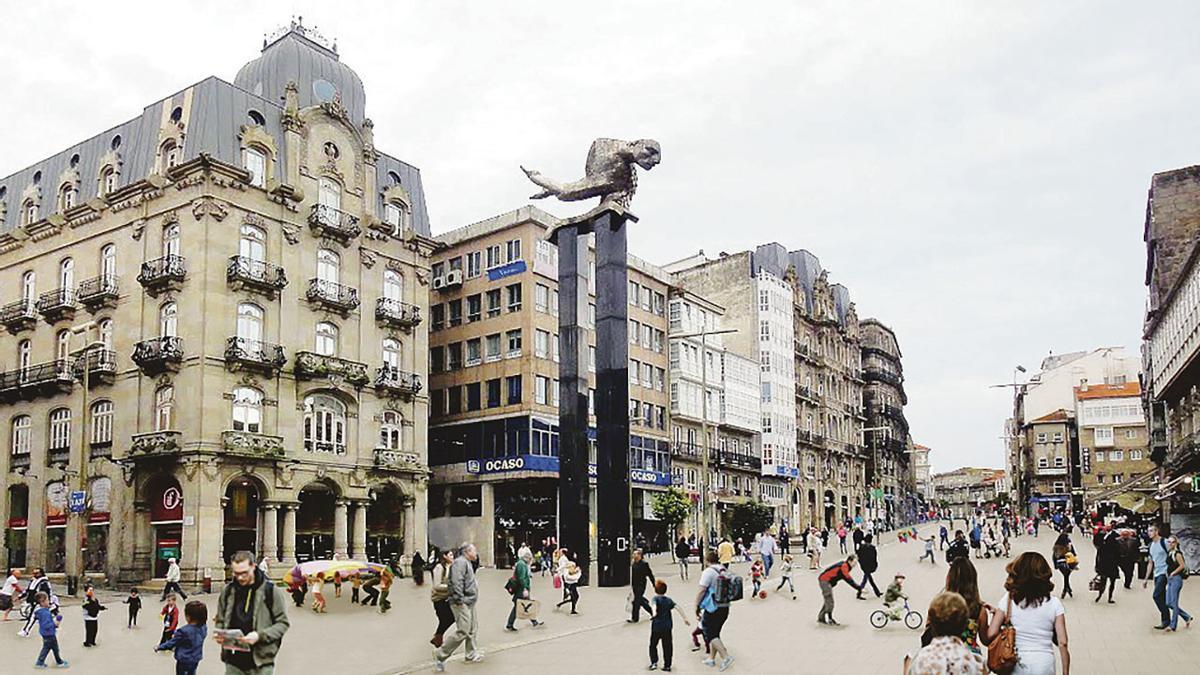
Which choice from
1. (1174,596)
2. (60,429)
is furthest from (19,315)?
(1174,596)

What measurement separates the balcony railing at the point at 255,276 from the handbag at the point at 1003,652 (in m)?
39.9

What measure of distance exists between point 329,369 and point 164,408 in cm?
682

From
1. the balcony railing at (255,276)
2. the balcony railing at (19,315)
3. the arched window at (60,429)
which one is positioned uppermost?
the balcony railing at (255,276)

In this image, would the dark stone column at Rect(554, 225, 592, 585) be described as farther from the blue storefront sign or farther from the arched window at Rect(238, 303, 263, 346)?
the blue storefront sign

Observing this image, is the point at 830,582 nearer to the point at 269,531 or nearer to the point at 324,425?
the point at 269,531

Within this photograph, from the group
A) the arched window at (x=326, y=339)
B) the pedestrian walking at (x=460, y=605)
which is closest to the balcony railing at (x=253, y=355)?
the arched window at (x=326, y=339)

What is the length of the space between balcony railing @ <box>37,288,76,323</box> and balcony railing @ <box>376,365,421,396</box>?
515 inches

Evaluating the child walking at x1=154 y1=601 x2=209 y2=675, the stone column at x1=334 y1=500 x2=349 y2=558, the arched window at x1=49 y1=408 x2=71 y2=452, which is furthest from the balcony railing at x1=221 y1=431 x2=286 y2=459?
the child walking at x1=154 y1=601 x2=209 y2=675

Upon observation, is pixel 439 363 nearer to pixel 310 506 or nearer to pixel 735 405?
pixel 310 506

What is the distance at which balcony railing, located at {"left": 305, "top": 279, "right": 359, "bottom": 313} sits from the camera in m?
48.3

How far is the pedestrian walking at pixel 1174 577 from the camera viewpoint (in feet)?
64.3

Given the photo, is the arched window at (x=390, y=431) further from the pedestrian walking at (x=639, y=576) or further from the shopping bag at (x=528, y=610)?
the pedestrian walking at (x=639, y=576)

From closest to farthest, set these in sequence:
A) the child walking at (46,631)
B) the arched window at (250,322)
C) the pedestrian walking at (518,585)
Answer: the child walking at (46,631) → the pedestrian walking at (518,585) → the arched window at (250,322)

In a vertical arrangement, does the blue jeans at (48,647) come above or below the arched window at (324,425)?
below
